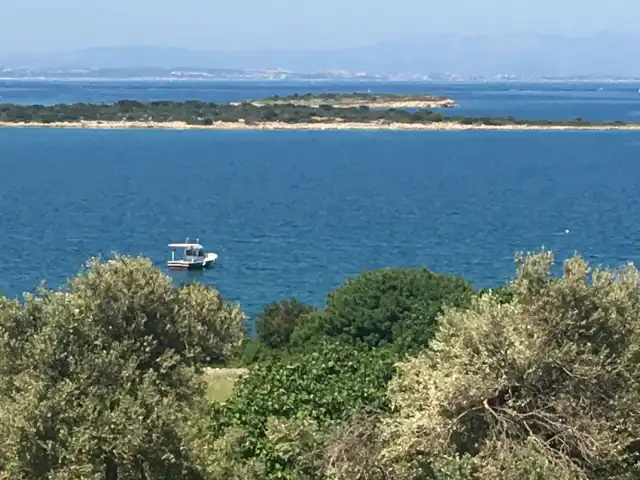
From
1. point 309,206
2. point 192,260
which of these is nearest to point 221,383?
point 192,260

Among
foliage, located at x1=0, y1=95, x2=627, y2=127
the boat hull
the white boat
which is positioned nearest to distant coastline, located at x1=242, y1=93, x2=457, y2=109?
foliage, located at x1=0, y1=95, x2=627, y2=127

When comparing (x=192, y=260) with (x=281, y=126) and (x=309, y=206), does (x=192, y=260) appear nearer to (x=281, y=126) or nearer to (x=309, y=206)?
(x=309, y=206)

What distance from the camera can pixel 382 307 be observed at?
21750 millimetres

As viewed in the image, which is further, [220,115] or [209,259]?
[220,115]

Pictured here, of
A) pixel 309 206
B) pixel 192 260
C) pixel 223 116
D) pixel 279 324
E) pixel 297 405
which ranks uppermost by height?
pixel 297 405

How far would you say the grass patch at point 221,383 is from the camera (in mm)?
16609

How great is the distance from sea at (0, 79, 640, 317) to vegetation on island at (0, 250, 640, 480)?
25002 mm

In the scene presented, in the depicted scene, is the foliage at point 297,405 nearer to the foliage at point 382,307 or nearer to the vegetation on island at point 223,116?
the foliage at point 382,307

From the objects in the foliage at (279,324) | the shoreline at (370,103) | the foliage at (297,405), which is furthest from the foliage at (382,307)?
the shoreline at (370,103)

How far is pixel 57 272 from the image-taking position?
43344mm

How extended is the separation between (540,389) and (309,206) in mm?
54838

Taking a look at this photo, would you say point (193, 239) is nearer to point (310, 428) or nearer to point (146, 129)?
point (310, 428)

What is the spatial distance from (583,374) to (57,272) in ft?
114

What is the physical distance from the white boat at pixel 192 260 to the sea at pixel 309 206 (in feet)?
1.75
